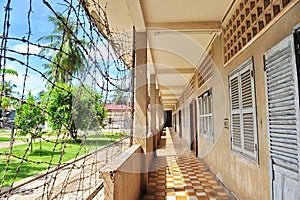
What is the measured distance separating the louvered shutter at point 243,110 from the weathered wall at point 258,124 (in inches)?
3.8

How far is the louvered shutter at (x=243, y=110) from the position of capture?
235cm

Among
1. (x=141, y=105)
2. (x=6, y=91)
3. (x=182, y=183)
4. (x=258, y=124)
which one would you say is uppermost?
(x=141, y=105)

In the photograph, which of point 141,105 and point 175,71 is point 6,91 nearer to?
point 141,105

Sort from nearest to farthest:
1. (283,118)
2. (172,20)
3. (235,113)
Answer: (283,118)
(235,113)
(172,20)

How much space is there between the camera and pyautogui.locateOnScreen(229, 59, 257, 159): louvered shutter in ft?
7.72

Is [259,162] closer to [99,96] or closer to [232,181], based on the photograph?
[232,181]

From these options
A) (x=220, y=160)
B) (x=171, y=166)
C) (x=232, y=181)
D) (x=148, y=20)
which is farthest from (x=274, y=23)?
(x=171, y=166)

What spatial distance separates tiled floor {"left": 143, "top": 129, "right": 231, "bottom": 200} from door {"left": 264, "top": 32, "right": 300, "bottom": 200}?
1.62m

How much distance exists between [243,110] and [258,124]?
0.43 meters

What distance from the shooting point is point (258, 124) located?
7.24 ft

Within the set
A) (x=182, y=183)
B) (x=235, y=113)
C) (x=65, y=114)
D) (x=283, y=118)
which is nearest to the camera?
(x=65, y=114)

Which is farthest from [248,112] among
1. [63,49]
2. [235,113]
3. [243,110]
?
[63,49]

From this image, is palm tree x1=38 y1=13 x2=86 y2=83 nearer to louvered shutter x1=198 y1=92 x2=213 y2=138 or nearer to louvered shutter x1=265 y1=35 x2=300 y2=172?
louvered shutter x1=265 y1=35 x2=300 y2=172

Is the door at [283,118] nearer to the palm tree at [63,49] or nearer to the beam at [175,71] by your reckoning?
the palm tree at [63,49]
